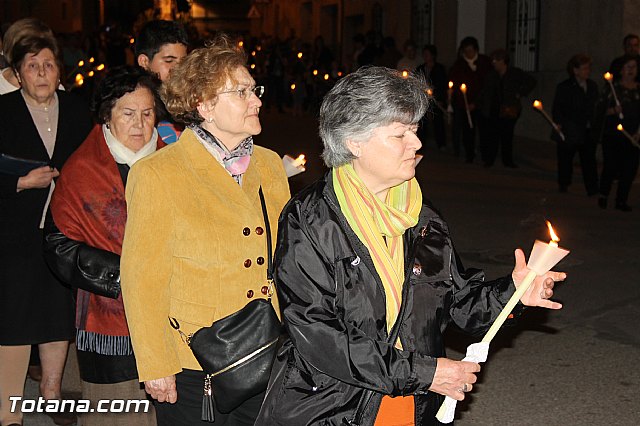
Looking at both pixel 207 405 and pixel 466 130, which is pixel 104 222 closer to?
pixel 207 405

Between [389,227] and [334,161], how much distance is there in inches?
12.0

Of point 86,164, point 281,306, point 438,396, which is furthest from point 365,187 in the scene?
point 86,164

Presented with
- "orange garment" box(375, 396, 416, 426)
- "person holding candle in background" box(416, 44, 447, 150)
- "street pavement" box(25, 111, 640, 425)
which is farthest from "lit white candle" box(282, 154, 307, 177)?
"person holding candle in background" box(416, 44, 447, 150)

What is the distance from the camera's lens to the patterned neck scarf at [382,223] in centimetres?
314

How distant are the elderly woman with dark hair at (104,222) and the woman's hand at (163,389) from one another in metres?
0.60

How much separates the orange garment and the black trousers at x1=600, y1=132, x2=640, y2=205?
32.3 feet

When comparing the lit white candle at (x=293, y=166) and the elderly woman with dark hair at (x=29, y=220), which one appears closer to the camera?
the lit white candle at (x=293, y=166)

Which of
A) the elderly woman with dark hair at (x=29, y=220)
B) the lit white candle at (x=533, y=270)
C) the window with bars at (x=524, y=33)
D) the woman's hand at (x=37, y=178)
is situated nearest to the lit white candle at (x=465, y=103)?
the window with bars at (x=524, y=33)

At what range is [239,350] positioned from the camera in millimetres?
3512

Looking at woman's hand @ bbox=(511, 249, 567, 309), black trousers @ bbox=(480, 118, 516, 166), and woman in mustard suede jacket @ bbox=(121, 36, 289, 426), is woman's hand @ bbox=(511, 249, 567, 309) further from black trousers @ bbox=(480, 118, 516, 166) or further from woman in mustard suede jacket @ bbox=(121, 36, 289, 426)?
black trousers @ bbox=(480, 118, 516, 166)

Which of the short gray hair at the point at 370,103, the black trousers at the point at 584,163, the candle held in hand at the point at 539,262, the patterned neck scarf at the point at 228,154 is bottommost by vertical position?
the black trousers at the point at 584,163

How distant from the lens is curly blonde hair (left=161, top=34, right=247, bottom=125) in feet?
12.2

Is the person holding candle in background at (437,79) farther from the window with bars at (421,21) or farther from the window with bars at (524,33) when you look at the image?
the window with bars at (421,21)

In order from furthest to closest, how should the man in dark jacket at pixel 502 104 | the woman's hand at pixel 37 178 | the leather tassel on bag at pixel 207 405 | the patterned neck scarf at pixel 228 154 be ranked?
the man in dark jacket at pixel 502 104 → the woman's hand at pixel 37 178 → the patterned neck scarf at pixel 228 154 → the leather tassel on bag at pixel 207 405
